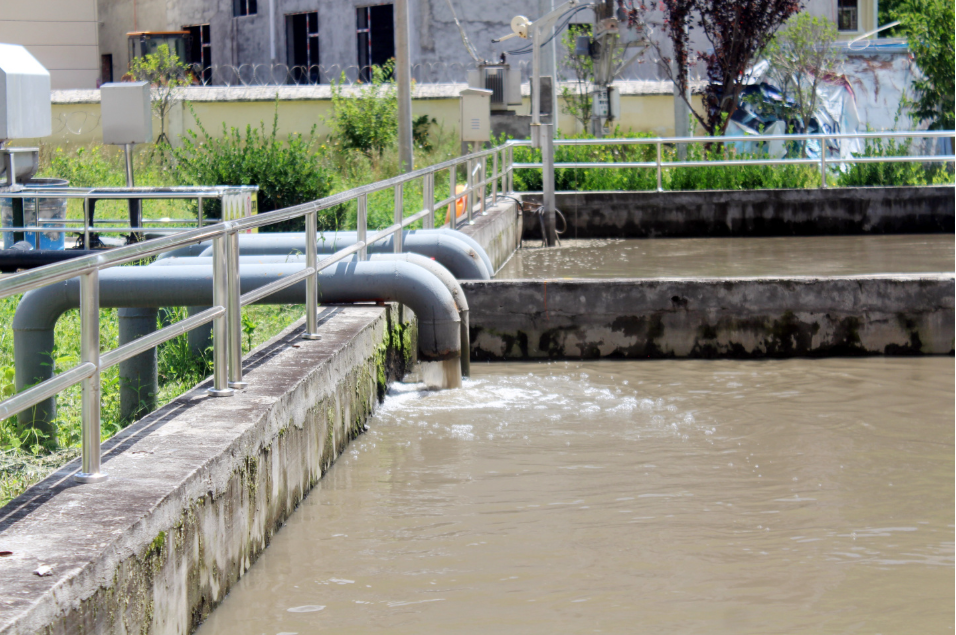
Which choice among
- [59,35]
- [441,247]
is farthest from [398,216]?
[59,35]

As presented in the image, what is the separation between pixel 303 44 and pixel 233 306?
1099 inches

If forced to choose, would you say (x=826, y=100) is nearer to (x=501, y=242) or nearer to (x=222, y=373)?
(x=501, y=242)

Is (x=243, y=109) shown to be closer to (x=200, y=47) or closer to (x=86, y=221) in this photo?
(x=200, y=47)

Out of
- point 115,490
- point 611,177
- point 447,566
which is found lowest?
point 447,566

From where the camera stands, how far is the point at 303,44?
104ft

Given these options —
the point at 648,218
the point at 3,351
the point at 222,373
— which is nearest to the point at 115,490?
the point at 222,373

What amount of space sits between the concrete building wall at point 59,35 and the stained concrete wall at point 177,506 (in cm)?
3166

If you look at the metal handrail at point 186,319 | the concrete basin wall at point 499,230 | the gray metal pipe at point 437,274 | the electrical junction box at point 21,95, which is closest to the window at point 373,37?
the concrete basin wall at point 499,230

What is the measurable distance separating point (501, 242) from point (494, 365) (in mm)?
4968

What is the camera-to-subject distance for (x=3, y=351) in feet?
24.8

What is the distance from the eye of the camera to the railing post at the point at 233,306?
502cm

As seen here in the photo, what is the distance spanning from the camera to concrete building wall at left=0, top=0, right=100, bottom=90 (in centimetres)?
3409

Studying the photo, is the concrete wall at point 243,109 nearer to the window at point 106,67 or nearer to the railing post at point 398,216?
the window at point 106,67

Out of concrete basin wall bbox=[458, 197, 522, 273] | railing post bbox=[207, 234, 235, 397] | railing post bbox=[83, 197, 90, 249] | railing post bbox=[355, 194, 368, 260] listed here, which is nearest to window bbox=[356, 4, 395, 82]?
concrete basin wall bbox=[458, 197, 522, 273]
